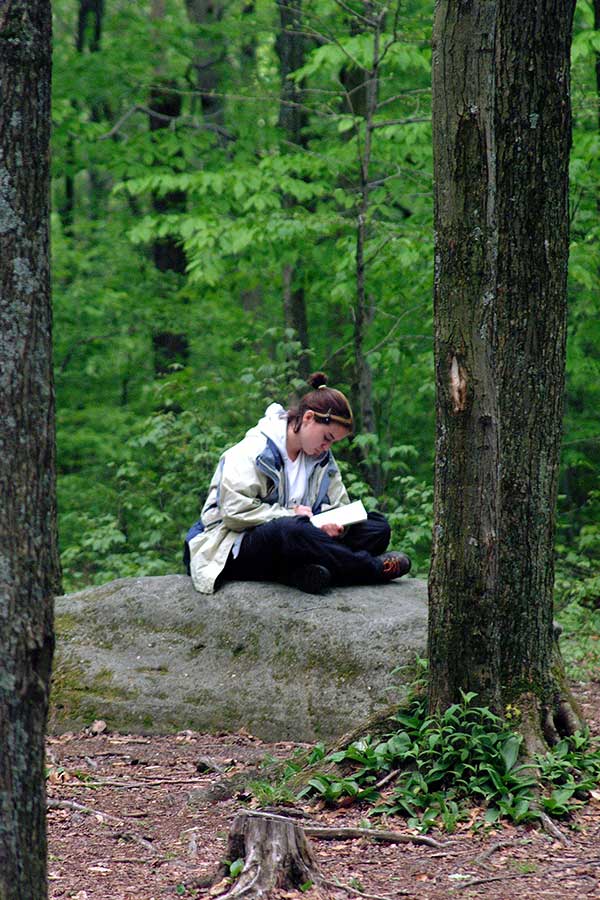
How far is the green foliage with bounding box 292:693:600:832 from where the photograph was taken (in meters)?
4.25

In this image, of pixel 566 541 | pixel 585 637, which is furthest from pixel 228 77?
pixel 585 637

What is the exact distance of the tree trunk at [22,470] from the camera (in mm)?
2617

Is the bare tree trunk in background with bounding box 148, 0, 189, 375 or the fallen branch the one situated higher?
the bare tree trunk in background with bounding box 148, 0, 189, 375

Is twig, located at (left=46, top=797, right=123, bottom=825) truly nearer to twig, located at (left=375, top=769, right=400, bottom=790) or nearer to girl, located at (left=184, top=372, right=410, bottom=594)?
twig, located at (left=375, top=769, right=400, bottom=790)

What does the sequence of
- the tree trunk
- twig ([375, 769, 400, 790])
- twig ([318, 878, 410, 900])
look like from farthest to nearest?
twig ([375, 769, 400, 790]) < twig ([318, 878, 410, 900]) < the tree trunk

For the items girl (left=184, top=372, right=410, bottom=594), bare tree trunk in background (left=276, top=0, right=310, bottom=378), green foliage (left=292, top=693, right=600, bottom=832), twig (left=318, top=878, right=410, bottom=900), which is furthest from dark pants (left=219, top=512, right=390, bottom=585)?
bare tree trunk in background (left=276, top=0, right=310, bottom=378)

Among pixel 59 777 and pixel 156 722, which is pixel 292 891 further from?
pixel 156 722

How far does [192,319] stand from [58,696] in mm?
8847

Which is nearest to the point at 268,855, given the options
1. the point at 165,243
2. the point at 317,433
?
the point at 317,433

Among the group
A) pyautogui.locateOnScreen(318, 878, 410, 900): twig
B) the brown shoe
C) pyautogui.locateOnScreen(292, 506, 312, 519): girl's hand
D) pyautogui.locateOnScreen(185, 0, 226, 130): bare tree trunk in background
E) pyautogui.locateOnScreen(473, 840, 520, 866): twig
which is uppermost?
pyautogui.locateOnScreen(185, 0, 226, 130): bare tree trunk in background

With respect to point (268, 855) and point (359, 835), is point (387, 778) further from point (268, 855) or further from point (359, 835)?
point (268, 855)

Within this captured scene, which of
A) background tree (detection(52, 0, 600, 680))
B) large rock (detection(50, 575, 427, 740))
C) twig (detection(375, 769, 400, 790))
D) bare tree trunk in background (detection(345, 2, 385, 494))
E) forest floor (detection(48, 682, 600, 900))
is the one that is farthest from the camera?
background tree (detection(52, 0, 600, 680))

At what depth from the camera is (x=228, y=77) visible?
16.3m

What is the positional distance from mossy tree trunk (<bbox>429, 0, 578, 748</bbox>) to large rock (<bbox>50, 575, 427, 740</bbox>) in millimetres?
1270
